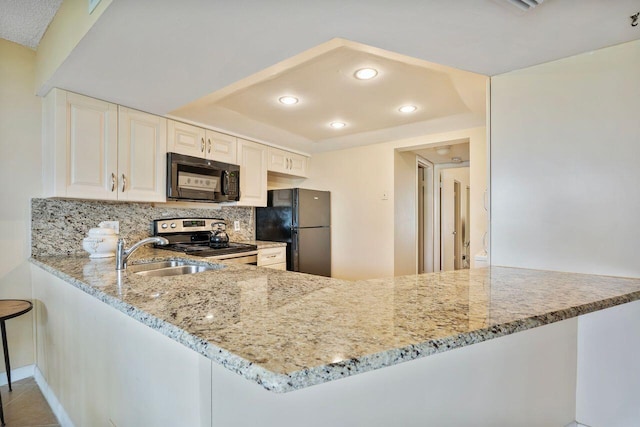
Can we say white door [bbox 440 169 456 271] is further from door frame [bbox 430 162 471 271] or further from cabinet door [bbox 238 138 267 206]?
cabinet door [bbox 238 138 267 206]

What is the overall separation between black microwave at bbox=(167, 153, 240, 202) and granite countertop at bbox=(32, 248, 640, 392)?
1.33m

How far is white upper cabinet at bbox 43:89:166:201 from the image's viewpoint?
205 centimetres

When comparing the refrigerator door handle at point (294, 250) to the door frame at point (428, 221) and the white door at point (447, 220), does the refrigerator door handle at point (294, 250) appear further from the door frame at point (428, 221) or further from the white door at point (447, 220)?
the white door at point (447, 220)

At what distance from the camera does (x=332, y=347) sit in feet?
1.90

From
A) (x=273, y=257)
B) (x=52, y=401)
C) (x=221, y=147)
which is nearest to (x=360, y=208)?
(x=273, y=257)

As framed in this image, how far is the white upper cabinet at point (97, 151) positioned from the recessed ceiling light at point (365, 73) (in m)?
1.65

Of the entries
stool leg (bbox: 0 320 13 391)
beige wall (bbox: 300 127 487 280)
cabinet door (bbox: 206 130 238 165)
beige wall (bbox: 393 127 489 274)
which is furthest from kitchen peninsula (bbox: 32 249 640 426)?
beige wall (bbox: 300 127 487 280)

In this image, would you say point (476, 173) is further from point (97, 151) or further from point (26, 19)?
point (26, 19)

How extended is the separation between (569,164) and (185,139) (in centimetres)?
275

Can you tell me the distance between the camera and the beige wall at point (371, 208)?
11.6 feet

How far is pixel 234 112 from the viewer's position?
303 cm

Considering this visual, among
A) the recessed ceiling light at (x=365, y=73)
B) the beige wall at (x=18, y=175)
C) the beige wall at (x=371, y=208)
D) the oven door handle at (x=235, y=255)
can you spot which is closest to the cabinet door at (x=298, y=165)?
the beige wall at (x=371, y=208)

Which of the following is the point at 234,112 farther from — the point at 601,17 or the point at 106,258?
the point at 601,17

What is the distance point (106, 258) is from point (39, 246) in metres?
0.55
